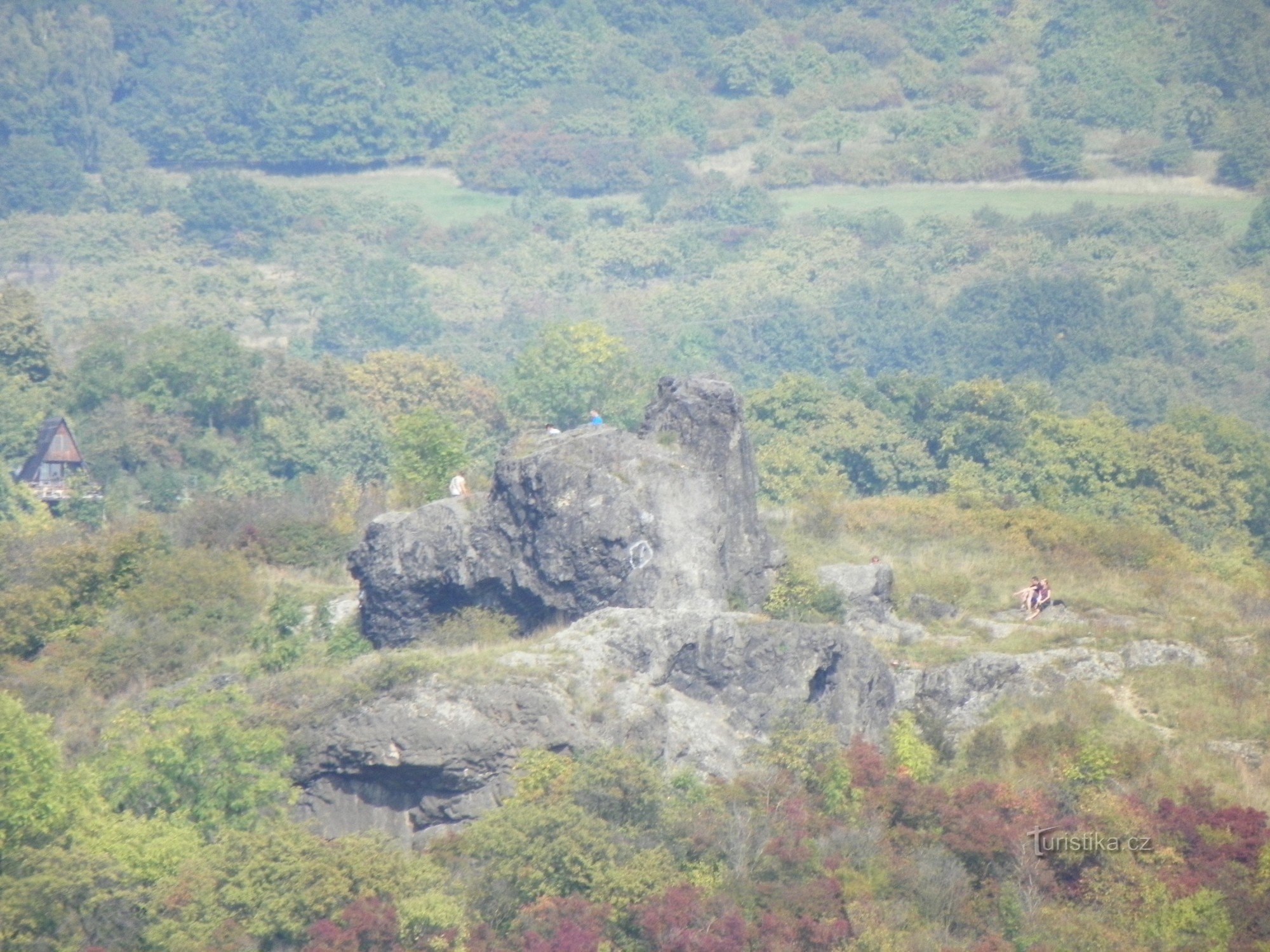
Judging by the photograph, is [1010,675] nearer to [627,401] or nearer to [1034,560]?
[1034,560]

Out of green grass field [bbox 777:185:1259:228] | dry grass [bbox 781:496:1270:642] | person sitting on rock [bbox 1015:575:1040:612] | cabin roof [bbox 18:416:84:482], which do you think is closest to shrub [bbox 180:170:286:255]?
green grass field [bbox 777:185:1259:228]

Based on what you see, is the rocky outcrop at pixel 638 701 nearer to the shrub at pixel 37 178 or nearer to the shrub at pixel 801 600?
the shrub at pixel 801 600

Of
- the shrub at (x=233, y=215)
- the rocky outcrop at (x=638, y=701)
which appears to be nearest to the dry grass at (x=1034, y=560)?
the rocky outcrop at (x=638, y=701)

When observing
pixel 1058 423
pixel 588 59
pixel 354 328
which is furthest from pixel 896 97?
pixel 1058 423

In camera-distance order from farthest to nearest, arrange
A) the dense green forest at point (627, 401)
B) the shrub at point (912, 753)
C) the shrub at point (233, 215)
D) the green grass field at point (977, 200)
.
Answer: the shrub at point (233, 215) → the green grass field at point (977, 200) → the shrub at point (912, 753) → the dense green forest at point (627, 401)

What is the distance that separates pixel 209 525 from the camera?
50062 millimetres

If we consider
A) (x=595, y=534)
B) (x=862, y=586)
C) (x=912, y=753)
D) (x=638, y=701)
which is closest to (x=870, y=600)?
(x=862, y=586)

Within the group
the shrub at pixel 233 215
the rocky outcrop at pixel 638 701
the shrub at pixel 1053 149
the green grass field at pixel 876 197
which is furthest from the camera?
the shrub at pixel 1053 149

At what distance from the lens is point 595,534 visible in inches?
1592

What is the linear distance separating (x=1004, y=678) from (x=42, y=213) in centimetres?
13134

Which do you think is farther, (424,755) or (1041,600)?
(1041,600)

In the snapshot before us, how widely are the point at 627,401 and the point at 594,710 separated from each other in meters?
47.8

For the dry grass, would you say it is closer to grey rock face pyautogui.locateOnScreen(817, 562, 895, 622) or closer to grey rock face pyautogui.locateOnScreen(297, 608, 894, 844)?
grey rock face pyautogui.locateOnScreen(817, 562, 895, 622)

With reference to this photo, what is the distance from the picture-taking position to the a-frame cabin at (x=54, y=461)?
78938 millimetres
